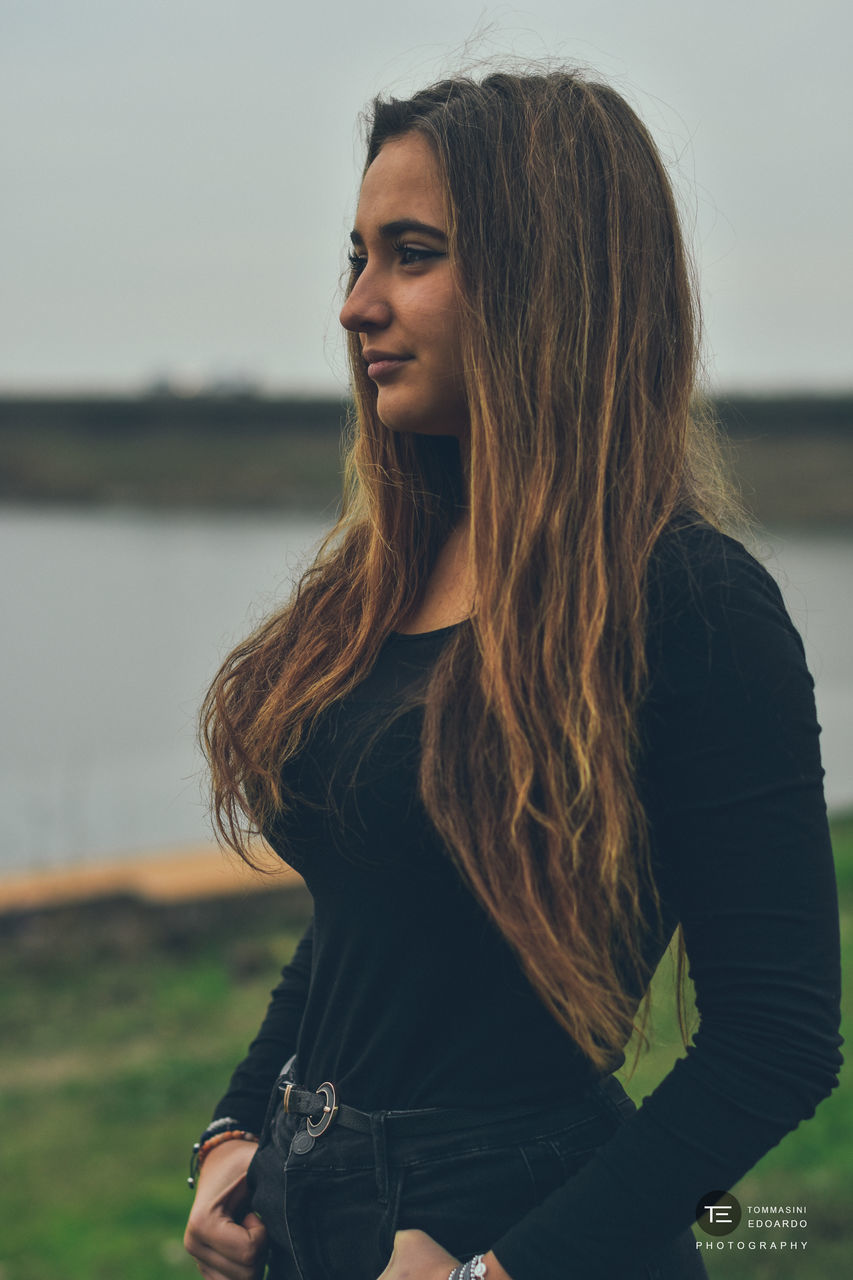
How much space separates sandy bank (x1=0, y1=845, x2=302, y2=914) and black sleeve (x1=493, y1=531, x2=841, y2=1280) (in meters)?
5.00

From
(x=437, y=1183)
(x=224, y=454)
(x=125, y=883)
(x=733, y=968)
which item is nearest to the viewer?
(x=733, y=968)

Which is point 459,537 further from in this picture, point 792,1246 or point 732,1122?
point 792,1246

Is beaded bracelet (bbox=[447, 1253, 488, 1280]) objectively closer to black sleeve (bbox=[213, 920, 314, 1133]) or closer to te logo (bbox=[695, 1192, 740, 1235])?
te logo (bbox=[695, 1192, 740, 1235])

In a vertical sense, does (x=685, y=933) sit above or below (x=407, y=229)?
below

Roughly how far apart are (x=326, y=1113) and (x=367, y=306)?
89 centimetres

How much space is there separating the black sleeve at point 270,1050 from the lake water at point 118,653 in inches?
234

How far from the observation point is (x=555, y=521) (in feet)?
4.05

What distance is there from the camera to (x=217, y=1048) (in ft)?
15.8

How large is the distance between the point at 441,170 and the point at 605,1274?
113 centimetres

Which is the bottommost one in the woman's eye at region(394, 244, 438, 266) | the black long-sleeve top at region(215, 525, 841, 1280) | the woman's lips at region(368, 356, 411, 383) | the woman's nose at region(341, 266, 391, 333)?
the black long-sleeve top at region(215, 525, 841, 1280)

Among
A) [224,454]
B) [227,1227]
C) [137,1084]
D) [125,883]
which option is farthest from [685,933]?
[224,454]

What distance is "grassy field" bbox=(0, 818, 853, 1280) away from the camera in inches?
129

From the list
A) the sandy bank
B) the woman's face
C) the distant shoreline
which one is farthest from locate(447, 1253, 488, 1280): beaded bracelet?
the distant shoreline

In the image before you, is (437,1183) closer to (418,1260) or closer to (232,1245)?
(418,1260)
